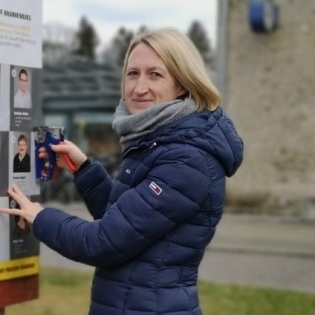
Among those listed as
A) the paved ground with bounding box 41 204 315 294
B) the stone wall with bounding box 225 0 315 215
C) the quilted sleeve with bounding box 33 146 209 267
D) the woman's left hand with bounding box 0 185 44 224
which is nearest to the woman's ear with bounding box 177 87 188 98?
the quilted sleeve with bounding box 33 146 209 267

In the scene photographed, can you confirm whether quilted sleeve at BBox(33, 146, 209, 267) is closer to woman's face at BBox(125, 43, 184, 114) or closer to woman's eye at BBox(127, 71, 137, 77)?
woman's face at BBox(125, 43, 184, 114)

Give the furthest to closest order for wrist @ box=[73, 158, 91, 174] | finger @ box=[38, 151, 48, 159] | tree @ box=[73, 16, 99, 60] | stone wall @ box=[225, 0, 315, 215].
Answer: tree @ box=[73, 16, 99, 60] < stone wall @ box=[225, 0, 315, 215] < wrist @ box=[73, 158, 91, 174] < finger @ box=[38, 151, 48, 159]

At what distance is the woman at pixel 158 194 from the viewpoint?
8.45 ft

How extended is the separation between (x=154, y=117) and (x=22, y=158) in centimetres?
56

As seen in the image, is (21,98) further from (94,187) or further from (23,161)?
(94,187)

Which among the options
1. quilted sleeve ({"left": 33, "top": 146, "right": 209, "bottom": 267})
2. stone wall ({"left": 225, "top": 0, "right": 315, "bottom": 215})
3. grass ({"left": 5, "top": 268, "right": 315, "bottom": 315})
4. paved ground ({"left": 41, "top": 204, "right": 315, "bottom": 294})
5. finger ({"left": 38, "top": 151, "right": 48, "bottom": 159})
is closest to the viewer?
quilted sleeve ({"left": 33, "top": 146, "right": 209, "bottom": 267})

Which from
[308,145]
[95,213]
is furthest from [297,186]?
[95,213]

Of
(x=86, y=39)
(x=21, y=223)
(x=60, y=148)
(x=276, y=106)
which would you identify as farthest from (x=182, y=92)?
(x=86, y=39)

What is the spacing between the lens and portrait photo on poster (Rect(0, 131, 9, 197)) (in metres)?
2.86

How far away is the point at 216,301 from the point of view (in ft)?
24.2

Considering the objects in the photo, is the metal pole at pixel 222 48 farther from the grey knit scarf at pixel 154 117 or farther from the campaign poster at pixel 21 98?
the grey knit scarf at pixel 154 117

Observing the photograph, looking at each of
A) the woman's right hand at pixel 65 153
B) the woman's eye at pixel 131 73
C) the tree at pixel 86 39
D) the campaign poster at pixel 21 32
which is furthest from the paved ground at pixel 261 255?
the tree at pixel 86 39

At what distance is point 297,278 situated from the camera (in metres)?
8.95

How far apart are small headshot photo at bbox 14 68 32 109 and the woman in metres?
0.39
